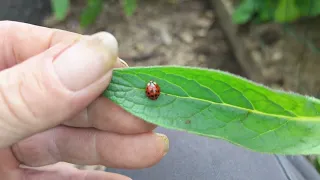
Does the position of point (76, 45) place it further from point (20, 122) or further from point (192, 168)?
point (192, 168)

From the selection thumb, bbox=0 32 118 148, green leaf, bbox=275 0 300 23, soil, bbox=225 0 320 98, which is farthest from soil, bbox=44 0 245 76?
thumb, bbox=0 32 118 148

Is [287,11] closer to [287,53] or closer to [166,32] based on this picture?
[287,53]

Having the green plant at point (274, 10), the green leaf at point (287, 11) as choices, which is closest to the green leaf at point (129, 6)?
the green plant at point (274, 10)

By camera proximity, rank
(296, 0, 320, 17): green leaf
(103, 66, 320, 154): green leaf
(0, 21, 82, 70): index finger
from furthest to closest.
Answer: (296, 0, 320, 17): green leaf → (0, 21, 82, 70): index finger → (103, 66, 320, 154): green leaf

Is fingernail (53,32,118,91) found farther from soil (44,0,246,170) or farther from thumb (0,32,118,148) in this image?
soil (44,0,246,170)

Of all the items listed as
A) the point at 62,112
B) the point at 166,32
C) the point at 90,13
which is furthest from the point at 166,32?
the point at 62,112

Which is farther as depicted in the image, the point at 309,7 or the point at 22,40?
the point at 309,7
